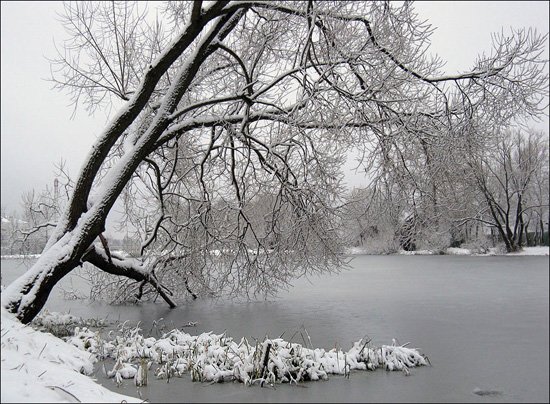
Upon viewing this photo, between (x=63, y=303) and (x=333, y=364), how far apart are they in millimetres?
11813

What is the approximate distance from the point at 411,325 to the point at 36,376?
300 inches

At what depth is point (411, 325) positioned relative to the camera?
404 inches

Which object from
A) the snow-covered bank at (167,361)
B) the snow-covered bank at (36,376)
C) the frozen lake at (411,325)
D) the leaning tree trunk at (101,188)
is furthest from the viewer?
the leaning tree trunk at (101,188)

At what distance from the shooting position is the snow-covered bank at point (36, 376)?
3.90 m

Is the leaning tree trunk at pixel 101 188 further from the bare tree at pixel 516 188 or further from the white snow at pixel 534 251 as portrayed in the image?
the white snow at pixel 534 251

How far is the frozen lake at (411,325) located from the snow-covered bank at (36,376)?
125 centimetres

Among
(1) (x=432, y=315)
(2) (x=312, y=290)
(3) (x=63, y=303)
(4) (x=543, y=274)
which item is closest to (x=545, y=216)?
(4) (x=543, y=274)

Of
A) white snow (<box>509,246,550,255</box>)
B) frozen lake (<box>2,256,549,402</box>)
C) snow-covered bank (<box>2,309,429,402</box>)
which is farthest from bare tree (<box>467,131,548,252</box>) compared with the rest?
snow-covered bank (<box>2,309,429,402</box>)

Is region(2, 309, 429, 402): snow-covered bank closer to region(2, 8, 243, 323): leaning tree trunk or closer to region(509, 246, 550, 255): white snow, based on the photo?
region(2, 8, 243, 323): leaning tree trunk

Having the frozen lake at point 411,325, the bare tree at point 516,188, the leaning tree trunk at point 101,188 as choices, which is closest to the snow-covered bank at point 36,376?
the frozen lake at point 411,325

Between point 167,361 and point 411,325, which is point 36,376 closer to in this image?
point 167,361

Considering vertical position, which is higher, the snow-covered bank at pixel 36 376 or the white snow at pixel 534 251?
the white snow at pixel 534 251

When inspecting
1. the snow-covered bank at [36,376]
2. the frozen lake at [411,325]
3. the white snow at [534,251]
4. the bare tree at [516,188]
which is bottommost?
the frozen lake at [411,325]

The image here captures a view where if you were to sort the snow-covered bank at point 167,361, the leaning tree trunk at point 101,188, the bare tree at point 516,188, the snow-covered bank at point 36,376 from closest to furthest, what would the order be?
1. the snow-covered bank at point 36,376
2. the snow-covered bank at point 167,361
3. the leaning tree trunk at point 101,188
4. the bare tree at point 516,188
